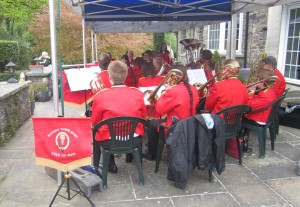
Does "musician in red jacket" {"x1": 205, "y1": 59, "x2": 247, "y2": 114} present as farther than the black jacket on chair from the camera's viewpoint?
Yes

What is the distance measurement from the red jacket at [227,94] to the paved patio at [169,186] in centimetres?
84

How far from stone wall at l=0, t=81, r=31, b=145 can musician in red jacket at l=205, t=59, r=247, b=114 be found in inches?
128

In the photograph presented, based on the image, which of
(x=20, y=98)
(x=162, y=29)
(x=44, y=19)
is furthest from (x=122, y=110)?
(x=44, y=19)

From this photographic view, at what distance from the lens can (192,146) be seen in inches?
129

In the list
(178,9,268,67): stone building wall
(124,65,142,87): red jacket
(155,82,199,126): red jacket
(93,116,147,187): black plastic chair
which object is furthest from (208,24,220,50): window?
(93,116,147,187): black plastic chair

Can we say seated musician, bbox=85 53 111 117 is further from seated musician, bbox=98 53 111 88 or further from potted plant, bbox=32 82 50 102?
potted plant, bbox=32 82 50 102

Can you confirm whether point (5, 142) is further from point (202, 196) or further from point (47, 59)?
point (47, 59)

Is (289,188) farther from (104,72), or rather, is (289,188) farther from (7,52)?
(7,52)

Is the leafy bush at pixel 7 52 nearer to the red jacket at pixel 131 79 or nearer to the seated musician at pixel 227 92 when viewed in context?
the red jacket at pixel 131 79

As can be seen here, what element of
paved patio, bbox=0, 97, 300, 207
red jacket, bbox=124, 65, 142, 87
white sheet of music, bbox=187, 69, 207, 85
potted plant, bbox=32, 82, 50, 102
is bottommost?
paved patio, bbox=0, 97, 300, 207

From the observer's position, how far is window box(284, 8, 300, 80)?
7.34 m

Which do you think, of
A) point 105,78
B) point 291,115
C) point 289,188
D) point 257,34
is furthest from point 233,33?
point 289,188

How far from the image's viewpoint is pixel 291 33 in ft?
24.9

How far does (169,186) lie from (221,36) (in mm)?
10570
